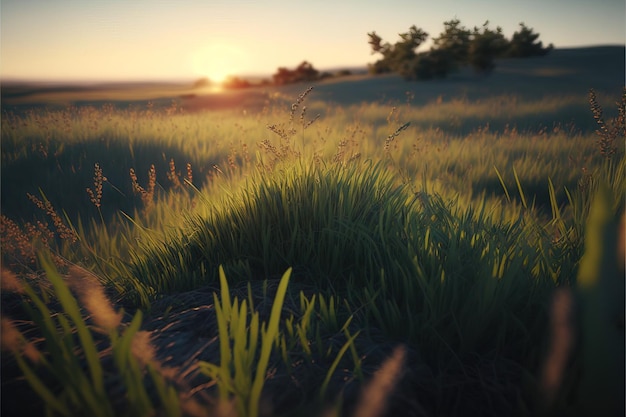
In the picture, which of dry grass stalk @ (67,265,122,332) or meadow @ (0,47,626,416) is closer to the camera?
meadow @ (0,47,626,416)

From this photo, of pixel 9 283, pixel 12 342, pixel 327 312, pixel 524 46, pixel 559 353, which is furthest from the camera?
pixel 524 46

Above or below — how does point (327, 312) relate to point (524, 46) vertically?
below

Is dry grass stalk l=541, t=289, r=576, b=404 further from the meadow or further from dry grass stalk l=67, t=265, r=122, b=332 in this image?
dry grass stalk l=67, t=265, r=122, b=332

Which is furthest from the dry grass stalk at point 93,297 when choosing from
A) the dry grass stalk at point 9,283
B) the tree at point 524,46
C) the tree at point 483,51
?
the tree at point 524,46

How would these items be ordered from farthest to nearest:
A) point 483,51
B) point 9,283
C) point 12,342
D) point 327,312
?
1. point 483,51
2. point 9,283
3. point 327,312
4. point 12,342

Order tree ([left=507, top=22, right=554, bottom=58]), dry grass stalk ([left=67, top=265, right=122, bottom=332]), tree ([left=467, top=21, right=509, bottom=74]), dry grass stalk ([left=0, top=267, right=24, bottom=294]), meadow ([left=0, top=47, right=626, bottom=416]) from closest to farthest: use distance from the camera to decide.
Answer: meadow ([left=0, top=47, right=626, bottom=416])
dry grass stalk ([left=67, top=265, right=122, bottom=332])
dry grass stalk ([left=0, top=267, right=24, bottom=294])
tree ([left=467, top=21, right=509, bottom=74])
tree ([left=507, top=22, right=554, bottom=58])

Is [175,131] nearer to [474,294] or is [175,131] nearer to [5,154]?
[5,154]

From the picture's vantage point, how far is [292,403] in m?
0.94

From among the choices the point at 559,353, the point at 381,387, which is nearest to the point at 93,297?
the point at 381,387

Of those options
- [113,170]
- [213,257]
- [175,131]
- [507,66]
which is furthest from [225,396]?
[507,66]

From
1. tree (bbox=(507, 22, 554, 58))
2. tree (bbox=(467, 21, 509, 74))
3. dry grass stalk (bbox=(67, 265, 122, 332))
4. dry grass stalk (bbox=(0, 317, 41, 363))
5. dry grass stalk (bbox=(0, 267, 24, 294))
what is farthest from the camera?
tree (bbox=(507, 22, 554, 58))

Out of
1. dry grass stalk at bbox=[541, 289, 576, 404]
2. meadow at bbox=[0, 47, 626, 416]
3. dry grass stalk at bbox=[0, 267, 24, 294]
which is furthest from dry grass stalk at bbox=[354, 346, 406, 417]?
dry grass stalk at bbox=[0, 267, 24, 294]

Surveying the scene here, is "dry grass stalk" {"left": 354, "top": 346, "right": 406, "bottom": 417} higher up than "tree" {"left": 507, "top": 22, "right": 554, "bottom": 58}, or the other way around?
"tree" {"left": 507, "top": 22, "right": 554, "bottom": 58}

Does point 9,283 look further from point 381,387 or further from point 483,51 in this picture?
point 483,51
